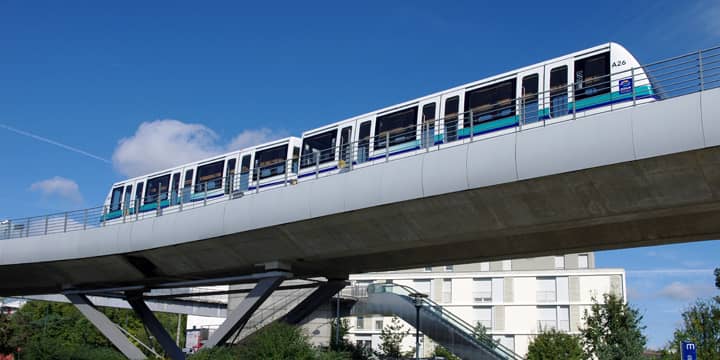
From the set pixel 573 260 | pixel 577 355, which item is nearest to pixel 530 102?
pixel 577 355

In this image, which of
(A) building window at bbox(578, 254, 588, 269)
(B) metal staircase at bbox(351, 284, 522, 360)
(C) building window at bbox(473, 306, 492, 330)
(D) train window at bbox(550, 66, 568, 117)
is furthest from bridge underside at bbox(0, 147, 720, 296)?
(A) building window at bbox(578, 254, 588, 269)

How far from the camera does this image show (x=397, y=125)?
25547 mm

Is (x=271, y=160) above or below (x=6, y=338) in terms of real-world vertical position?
above

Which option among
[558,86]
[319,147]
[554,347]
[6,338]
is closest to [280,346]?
[319,147]

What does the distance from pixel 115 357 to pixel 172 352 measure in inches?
291

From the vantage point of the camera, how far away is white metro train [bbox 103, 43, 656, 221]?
20.1 meters

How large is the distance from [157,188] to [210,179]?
445 centimetres

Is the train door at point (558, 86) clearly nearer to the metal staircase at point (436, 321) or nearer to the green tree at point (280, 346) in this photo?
the green tree at point (280, 346)

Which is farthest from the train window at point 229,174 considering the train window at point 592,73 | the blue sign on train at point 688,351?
the blue sign on train at point 688,351

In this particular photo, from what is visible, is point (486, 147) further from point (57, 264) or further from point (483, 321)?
point (483, 321)

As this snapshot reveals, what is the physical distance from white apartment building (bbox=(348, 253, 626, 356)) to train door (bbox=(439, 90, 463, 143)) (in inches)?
1493

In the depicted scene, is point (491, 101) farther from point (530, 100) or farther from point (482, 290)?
point (482, 290)

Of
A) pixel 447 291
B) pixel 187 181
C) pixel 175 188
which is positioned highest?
pixel 187 181

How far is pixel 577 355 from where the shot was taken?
34781 millimetres
